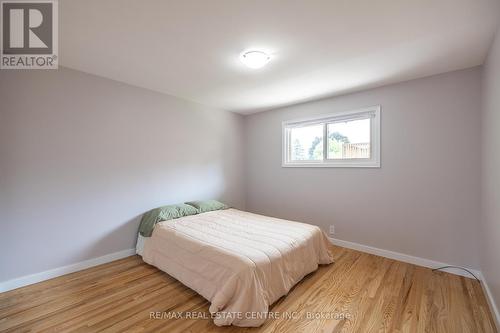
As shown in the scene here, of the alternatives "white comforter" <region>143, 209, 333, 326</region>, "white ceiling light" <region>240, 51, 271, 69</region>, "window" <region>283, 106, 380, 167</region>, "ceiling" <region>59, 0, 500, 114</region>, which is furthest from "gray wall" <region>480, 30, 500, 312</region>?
"white ceiling light" <region>240, 51, 271, 69</region>

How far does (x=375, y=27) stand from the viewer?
175 cm

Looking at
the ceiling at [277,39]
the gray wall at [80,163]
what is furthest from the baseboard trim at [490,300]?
the gray wall at [80,163]

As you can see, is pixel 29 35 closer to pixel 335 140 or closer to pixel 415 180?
pixel 335 140

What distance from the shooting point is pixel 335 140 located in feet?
11.4

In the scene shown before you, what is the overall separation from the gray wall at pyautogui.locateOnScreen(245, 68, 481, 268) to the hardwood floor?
458 millimetres

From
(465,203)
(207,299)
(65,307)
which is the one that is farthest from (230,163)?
(465,203)

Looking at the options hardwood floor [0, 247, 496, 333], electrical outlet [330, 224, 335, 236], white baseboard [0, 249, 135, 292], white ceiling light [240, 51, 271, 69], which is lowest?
hardwood floor [0, 247, 496, 333]

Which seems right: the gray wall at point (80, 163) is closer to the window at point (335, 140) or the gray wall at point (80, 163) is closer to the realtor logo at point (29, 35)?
the realtor logo at point (29, 35)

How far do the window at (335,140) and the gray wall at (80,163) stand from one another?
1859 mm

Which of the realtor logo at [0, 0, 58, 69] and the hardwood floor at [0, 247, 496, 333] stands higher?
the realtor logo at [0, 0, 58, 69]

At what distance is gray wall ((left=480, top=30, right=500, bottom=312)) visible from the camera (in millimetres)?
1681

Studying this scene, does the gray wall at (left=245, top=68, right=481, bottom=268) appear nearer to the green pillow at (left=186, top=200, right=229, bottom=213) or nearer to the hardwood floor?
the hardwood floor

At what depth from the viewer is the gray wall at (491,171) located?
168 cm

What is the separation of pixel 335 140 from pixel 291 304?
2.48 meters
